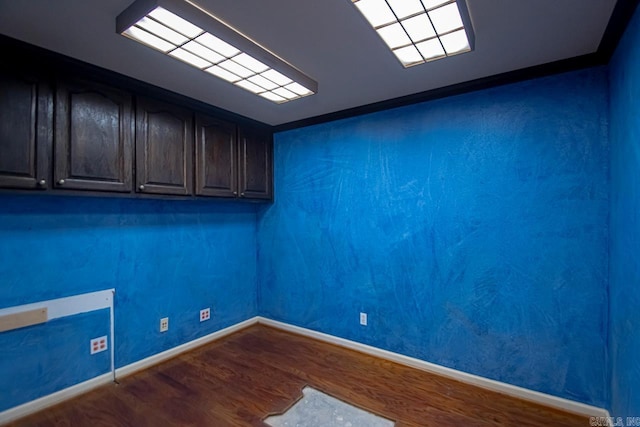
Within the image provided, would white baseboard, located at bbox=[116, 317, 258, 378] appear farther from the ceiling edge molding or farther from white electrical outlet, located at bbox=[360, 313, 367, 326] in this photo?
the ceiling edge molding

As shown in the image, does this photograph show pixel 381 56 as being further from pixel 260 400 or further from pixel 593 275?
pixel 260 400

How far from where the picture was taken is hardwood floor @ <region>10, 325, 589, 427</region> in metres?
1.91

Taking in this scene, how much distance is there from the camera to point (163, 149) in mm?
2465

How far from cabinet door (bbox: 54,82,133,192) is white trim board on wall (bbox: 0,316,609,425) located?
1513 millimetres

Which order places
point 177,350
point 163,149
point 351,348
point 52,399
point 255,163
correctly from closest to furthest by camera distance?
point 52,399, point 163,149, point 177,350, point 351,348, point 255,163

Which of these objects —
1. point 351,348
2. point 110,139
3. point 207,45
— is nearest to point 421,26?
point 207,45

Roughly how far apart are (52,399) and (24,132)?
6.05 feet

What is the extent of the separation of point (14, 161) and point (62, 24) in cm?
86

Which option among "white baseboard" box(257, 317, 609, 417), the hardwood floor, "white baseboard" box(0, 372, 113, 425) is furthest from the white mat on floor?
"white baseboard" box(0, 372, 113, 425)

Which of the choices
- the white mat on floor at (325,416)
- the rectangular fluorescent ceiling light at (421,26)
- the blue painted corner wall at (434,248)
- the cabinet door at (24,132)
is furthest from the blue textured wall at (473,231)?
the cabinet door at (24,132)

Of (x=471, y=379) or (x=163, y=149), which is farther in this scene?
(x=163, y=149)

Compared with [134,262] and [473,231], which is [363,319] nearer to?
[473,231]

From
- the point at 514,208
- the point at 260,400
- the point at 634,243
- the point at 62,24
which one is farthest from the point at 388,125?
the point at 260,400

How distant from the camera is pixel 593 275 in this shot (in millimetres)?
1918
